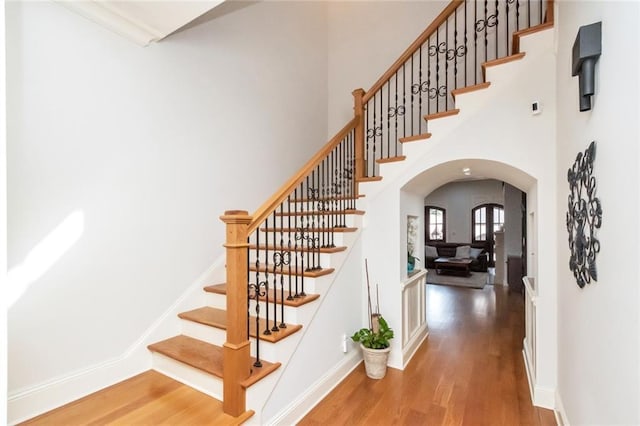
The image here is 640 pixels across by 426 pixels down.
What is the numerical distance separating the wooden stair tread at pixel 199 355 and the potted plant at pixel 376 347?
1128 mm

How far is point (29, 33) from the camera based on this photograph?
6.12 ft

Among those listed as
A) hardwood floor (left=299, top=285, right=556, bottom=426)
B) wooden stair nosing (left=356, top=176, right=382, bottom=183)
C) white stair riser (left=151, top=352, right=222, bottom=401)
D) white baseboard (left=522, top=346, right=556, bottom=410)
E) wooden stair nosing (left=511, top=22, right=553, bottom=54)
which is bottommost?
hardwood floor (left=299, top=285, right=556, bottom=426)

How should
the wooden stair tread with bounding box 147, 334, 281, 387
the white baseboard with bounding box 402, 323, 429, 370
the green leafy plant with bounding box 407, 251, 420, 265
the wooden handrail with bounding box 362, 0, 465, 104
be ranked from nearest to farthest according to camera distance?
the wooden stair tread with bounding box 147, 334, 281, 387
the wooden handrail with bounding box 362, 0, 465, 104
the white baseboard with bounding box 402, 323, 429, 370
the green leafy plant with bounding box 407, 251, 420, 265

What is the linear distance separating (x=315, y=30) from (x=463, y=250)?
296 inches

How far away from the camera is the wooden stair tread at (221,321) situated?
208 cm

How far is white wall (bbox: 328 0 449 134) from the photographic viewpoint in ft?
14.6

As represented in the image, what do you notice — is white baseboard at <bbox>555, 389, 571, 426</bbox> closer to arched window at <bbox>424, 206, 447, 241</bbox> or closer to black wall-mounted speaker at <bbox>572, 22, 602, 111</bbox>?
black wall-mounted speaker at <bbox>572, 22, 602, 111</bbox>

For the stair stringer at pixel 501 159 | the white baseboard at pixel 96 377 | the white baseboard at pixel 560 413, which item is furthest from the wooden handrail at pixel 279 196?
the white baseboard at pixel 560 413

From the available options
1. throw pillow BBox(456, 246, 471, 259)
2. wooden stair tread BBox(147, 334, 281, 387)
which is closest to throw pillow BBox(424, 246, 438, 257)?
throw pillow BBox(456, 246, 471, 259)

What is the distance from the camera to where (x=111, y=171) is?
2.23m

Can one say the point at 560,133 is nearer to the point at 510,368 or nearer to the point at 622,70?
the point at 622,70

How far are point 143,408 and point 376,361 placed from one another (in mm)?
1886

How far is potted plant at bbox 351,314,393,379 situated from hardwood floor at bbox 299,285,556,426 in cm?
9

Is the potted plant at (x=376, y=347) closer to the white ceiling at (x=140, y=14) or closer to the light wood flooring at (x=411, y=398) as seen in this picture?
the light wood flooring at (x=411, y=398)
